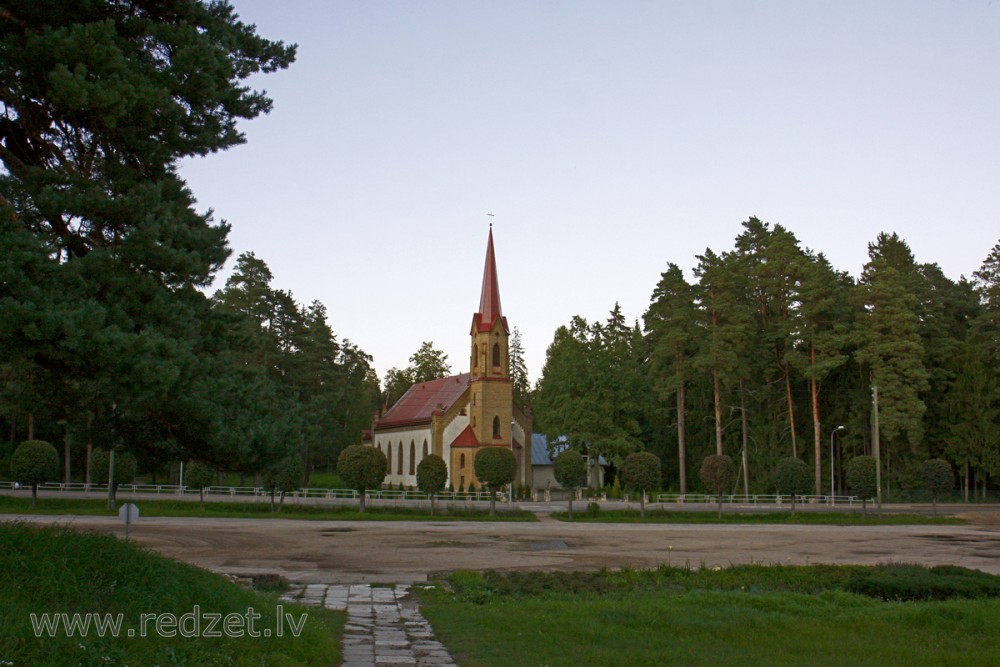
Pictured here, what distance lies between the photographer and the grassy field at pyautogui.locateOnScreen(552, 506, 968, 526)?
4212 centimetres

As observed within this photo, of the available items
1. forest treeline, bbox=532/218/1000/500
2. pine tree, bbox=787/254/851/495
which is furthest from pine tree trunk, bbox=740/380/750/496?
pine tree, bbox=787/254/851/495

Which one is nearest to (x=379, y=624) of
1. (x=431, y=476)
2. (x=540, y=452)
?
(x=431, y=476)

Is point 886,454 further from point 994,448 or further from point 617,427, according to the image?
point 617,427

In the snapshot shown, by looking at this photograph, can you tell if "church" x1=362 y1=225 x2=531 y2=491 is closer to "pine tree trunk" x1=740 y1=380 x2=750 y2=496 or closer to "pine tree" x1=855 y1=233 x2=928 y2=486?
"pine tree trunk" x1=740 y1=380 x2=750 y2=496

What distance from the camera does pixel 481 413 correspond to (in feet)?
196

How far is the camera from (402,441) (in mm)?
69250

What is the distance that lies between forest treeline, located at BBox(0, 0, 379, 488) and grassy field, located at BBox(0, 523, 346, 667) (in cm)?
163

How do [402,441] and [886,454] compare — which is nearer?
[886,454]

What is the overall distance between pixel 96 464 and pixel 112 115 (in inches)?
1714

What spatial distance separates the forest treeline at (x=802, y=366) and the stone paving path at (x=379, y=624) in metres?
44.6

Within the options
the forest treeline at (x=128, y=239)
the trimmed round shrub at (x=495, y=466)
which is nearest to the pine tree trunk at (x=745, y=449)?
the trimmed round shrub at (x=495, y=466)

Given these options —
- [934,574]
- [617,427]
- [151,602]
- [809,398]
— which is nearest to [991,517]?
[809,398]

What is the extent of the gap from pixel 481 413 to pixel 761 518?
21910 mm
